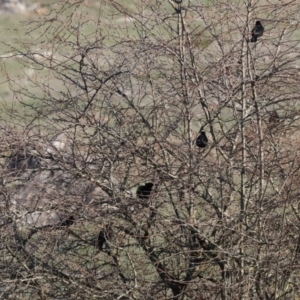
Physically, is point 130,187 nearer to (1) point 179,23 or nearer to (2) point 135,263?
(2) point 135,263

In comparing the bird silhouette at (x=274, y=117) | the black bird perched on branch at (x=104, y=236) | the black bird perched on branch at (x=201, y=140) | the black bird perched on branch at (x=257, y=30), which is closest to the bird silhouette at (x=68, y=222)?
the black bird perched on branch at (x=104, y=236)

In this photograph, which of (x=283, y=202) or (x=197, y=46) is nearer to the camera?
(x=283, y=202)

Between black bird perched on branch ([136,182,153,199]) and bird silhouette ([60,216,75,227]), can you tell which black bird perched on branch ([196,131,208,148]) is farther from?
bird silhouette ([60,216,75,227])

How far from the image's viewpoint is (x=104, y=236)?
6.25 meters

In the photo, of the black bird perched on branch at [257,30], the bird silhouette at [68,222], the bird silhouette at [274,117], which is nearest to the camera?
the black bird perched on branch at [257,30]

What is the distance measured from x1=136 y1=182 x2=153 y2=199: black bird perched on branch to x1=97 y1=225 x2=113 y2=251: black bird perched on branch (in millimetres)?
406

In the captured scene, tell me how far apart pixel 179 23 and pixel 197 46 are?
0.34 m

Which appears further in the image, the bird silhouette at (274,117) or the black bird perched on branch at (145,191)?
the bird silhouette at (274,117)

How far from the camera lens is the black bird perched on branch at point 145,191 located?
611cm

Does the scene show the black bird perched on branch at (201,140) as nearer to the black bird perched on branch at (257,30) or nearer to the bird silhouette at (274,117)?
the bird silhouette at (274,117)

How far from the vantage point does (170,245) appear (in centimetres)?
658

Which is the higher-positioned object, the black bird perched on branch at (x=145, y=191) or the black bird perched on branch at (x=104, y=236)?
the black bird perched on branch at (x=145, y=191)

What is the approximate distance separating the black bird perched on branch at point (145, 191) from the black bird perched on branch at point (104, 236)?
0.41 meters

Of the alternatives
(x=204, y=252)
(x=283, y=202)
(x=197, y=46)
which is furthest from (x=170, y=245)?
(x=197, y=46)
